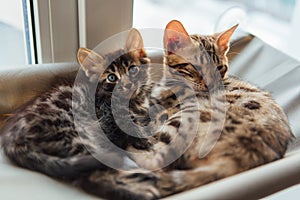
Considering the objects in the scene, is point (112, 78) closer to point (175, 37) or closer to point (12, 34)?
point (175, 37)

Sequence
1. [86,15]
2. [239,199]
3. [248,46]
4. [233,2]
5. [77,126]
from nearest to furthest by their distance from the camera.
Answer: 1. [239,199]
2. [77,126]
3. [86,15]
4. [248,46]
5. [233,2]

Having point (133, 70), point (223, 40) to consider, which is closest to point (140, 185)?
point (133, 70)

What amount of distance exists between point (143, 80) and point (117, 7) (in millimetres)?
333

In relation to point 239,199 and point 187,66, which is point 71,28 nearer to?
point 187,66

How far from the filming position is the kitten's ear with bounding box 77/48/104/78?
0.75 meters

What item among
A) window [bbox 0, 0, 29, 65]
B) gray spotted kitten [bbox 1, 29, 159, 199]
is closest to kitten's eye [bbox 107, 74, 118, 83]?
gray spotted kitten [bbox 1, 29, 159, 199]

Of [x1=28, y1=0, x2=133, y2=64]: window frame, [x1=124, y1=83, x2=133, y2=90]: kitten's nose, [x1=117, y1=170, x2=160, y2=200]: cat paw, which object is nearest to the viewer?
[x1=117, y1=170, x2=160, y2=200]: cat paw

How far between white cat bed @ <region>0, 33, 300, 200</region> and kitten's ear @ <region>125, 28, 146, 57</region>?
0.06 metres

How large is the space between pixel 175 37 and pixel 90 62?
18cm

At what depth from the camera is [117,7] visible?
1.01 m

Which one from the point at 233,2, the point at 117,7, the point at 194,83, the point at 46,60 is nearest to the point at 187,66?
the point at 194,83

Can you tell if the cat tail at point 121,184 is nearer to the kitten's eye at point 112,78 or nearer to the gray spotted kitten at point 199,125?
the gray spotted kitten at point 199,125

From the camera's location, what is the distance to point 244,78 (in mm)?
981

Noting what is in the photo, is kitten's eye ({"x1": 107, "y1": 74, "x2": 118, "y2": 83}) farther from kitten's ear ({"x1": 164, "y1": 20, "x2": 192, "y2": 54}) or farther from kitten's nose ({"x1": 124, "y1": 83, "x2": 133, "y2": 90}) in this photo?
kitten's ear ({"x1": 164, "y1": 20, "x2": 192, "y2": 54})
